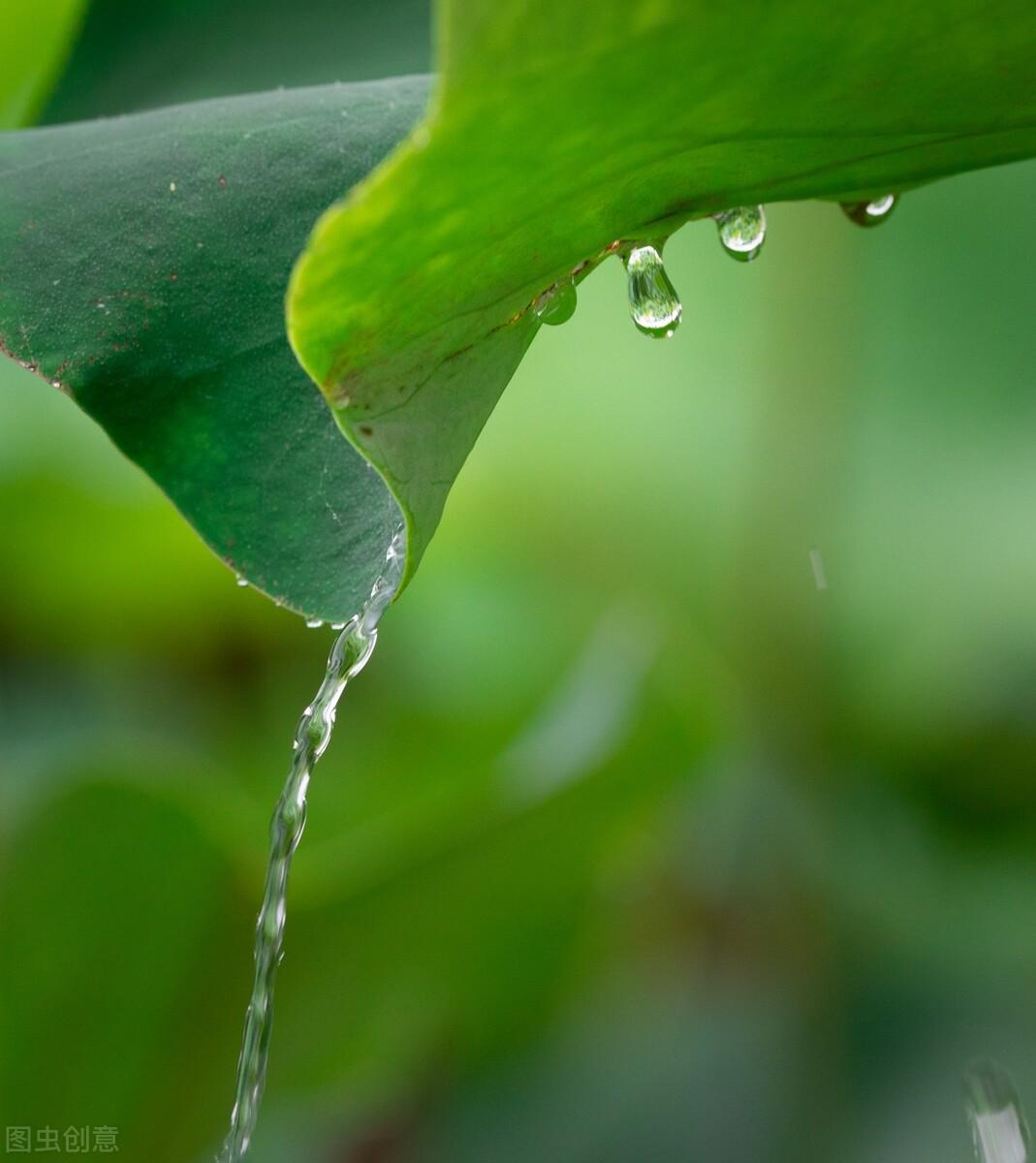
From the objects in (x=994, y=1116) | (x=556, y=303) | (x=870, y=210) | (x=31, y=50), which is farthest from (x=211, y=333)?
(x=994, y=1116)

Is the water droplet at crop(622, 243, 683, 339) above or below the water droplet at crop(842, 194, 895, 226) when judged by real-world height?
below

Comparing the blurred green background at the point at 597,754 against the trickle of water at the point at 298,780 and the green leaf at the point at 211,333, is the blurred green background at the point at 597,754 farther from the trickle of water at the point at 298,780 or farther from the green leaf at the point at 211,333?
the green leaf at the point at 211,333

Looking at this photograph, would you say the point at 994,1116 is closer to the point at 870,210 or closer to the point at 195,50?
the point at 870,210

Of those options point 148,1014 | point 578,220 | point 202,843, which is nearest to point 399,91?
point 578,220

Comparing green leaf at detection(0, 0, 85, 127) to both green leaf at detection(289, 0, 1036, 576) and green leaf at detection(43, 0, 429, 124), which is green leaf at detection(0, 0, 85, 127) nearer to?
green leaf at detection(43, 0, 429, 124)

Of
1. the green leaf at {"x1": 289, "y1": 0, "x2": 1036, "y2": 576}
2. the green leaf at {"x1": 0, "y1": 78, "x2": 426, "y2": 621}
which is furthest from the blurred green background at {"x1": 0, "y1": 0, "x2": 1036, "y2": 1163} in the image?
the green leaf at {"x1": 289, "y1": 0, "x2": 1036, "y2": 576}

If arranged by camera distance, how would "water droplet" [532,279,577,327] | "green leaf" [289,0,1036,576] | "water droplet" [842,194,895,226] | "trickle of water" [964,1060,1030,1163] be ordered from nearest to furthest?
"green leaf" [289,0,1036,576], "water droplet" [532,279,577,327], "water droplet" [842,194,895,226], "trickle of water" [964,1060,1030,1163]

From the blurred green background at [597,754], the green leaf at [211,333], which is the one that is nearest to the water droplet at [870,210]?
the green leaf at [211,333]
